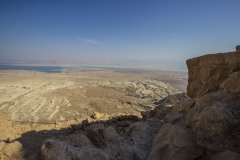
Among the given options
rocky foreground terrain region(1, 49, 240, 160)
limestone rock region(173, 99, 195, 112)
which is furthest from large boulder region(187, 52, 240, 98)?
limestone rock region(173, 99, 195, 112)

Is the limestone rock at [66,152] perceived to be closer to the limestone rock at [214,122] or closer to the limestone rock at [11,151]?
the limestone rock at [11,151]

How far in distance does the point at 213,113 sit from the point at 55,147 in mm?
4862

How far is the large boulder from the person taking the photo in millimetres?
9351

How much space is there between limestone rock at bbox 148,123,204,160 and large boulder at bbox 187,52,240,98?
449 cm

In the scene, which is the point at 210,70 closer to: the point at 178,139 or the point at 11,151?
the point at 178,139

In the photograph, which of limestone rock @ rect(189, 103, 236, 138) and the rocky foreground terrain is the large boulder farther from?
limestone rock @ rect(189, 103, 236, 138)

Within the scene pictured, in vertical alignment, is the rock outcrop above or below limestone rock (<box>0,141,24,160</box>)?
above

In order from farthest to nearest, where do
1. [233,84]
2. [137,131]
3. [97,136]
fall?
[137,131]
[97,136]
[233,84]

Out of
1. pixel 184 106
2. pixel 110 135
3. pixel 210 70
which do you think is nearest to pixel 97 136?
pixel 110 135

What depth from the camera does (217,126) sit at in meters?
5.86

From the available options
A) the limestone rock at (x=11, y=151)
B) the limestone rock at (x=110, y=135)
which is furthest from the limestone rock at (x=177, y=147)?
the limestone rock at (x=11, y=151)

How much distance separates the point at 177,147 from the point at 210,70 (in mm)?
5978

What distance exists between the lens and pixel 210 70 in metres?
10.5

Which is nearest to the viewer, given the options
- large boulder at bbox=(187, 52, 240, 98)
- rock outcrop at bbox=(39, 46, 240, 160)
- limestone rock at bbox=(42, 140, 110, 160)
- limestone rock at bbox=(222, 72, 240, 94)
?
rock outcrop at bbox=(39, 46, 240, 160)
